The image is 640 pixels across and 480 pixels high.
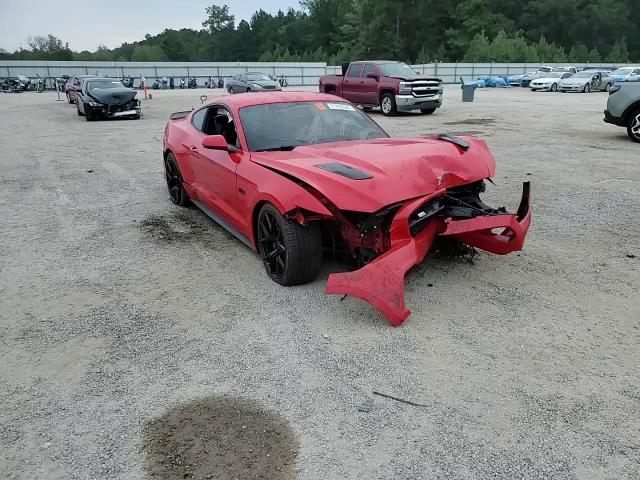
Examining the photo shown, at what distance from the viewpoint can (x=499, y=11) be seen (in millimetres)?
80500

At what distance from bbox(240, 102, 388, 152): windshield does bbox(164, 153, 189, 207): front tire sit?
6.36ft

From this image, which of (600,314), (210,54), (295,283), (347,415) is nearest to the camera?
(347,415)

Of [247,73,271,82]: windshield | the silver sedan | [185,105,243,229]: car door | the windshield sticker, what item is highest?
[247,73,271,82]: windshield

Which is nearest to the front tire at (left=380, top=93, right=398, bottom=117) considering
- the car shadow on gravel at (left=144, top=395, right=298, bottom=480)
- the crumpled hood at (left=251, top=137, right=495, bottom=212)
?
the crumpled hood at (left=251, top=137, right=495, bottom=212)

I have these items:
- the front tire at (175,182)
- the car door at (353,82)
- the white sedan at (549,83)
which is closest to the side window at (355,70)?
the car door at (353,82)

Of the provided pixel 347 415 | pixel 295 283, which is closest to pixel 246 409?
pixel 347 415

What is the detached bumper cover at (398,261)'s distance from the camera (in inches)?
144

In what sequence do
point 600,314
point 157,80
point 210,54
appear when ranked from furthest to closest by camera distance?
point 210,54, point 157,80, point 600,314

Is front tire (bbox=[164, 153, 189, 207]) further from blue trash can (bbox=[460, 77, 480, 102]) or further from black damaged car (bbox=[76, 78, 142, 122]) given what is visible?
blue trash can (bbox=[460, 77, 480, 102])

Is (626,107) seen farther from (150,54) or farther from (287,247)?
(150,54)

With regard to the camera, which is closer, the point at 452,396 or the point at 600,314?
the point at 452,396

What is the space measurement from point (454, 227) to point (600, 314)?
1.26m

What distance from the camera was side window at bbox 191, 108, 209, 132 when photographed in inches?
246

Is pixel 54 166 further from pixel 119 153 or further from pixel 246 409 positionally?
pixel 246 409
